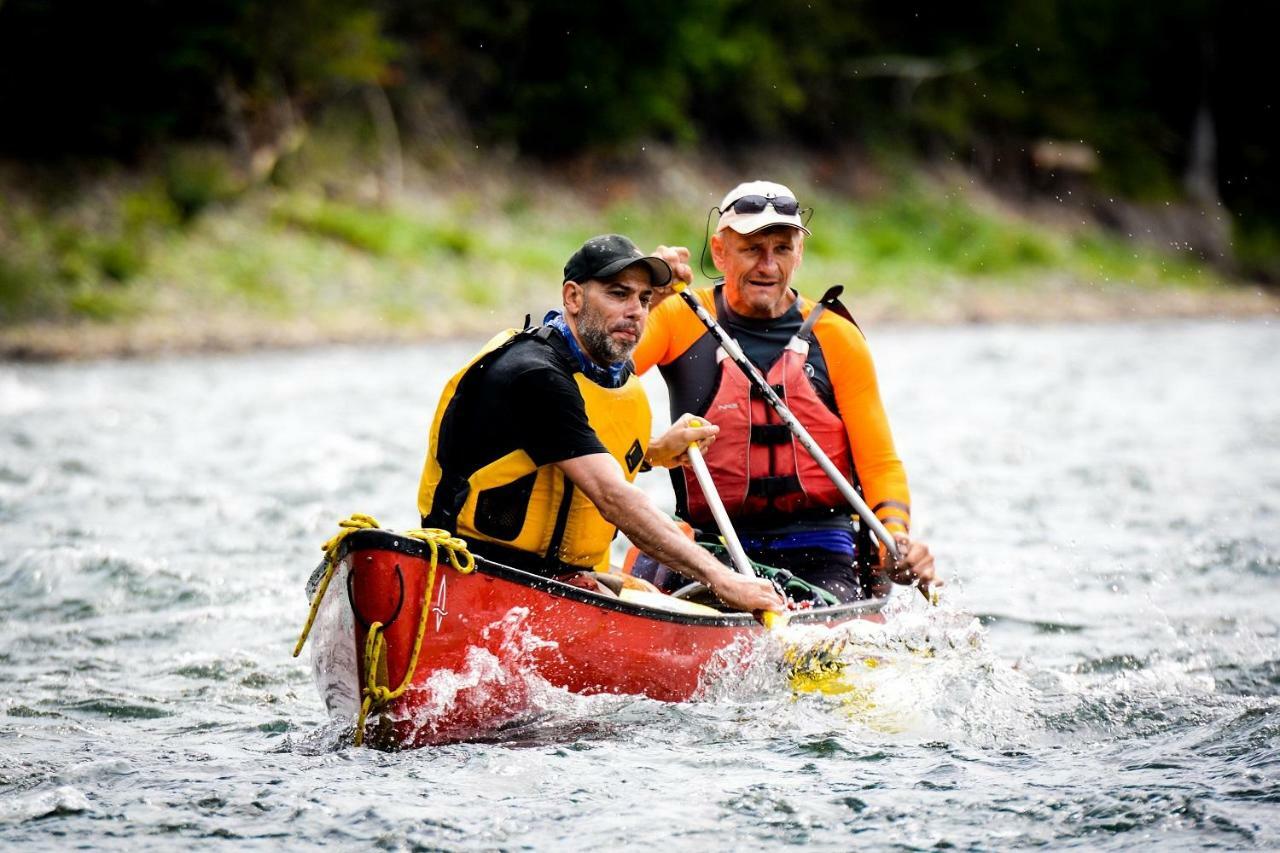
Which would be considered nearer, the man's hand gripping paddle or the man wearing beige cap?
the man's hand gripping paddle

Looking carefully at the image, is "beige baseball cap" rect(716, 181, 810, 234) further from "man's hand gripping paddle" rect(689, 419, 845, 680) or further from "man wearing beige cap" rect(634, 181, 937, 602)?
"man's hand gripping paddle" rect(689, 419, 845, 680)

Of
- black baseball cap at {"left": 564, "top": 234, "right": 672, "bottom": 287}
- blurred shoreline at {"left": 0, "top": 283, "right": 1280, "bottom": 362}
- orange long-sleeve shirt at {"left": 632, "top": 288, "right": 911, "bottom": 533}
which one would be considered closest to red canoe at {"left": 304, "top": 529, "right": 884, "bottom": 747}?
black baseball cap at {"left": 564, "top": 234, "right": 672, "bottom": 287}

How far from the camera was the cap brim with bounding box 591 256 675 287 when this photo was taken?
204 inches

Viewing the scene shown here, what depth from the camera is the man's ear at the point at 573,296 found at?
5.28 meters

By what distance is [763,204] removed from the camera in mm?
6180

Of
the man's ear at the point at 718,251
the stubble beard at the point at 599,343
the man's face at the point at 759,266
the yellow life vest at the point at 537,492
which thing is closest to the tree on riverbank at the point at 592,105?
the man's ear at the point at 718,251

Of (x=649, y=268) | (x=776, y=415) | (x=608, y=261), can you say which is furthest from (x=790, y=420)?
(x=608, y=261)

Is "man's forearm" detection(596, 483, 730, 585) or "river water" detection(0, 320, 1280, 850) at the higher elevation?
"man's forearm" detection(596, 483, 730, 585)

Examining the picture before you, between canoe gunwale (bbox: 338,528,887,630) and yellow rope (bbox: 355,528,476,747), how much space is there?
3 centimetres

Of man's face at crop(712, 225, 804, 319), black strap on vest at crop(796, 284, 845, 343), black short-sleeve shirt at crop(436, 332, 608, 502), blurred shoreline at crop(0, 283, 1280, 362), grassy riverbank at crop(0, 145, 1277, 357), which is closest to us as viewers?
black short-sleeve shirt at crop(436, 332, 608, 502)

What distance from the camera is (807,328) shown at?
643 centimetres

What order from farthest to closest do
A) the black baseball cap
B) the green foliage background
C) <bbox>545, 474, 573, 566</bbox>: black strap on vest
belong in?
the green foliage background < <bbox>545, 474, 573, 566</bbox>: black strap on vest < the black baseball cap

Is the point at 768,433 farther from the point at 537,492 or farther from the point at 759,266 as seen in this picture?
the point at 537,492

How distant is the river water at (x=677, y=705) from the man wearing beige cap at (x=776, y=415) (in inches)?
22.1
